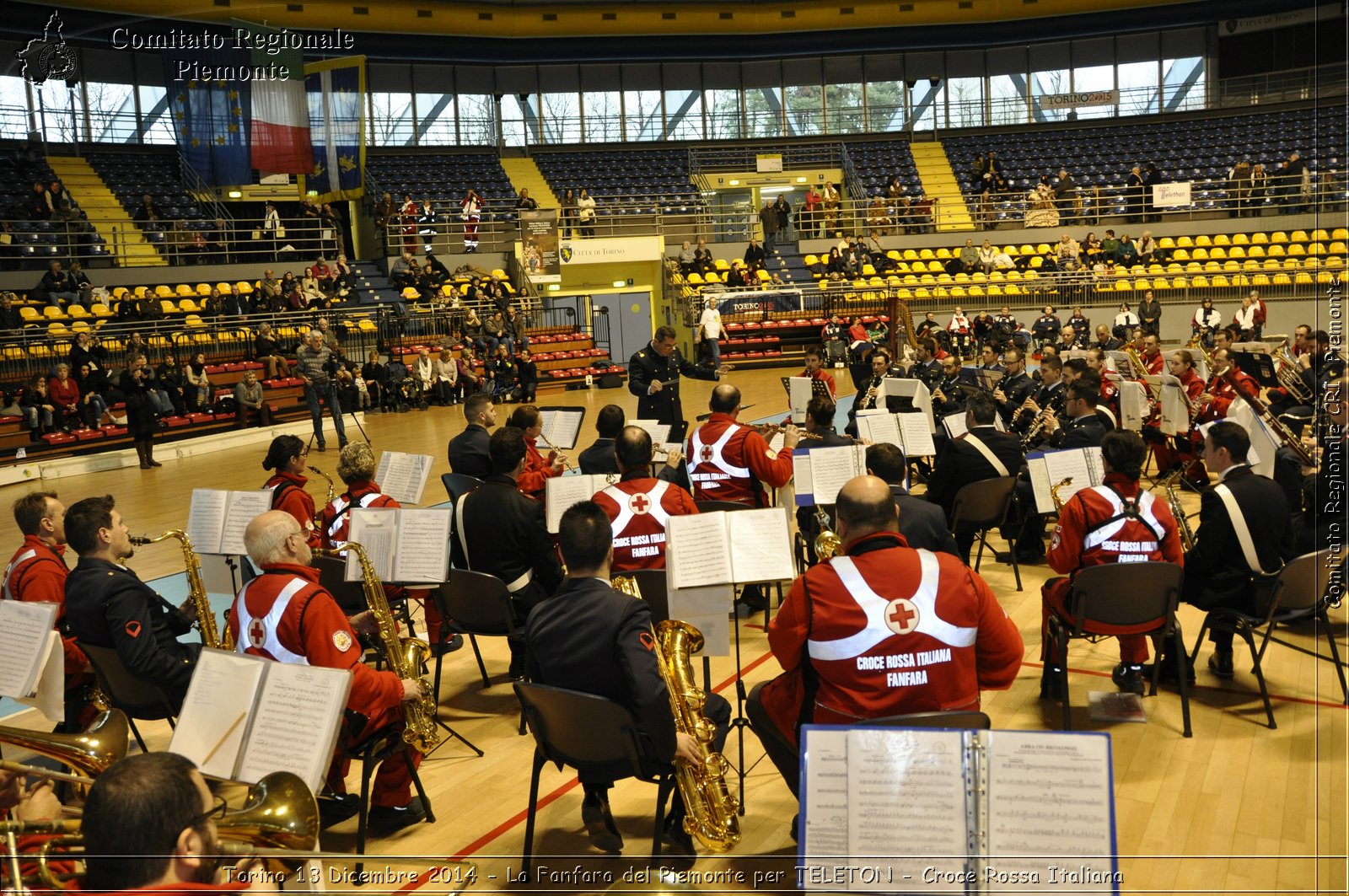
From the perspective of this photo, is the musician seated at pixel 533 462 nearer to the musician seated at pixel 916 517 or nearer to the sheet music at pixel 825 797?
the musician seated at pixel 916 517

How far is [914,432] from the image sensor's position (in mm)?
8078

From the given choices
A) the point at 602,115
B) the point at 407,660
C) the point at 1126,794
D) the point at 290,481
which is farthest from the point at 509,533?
the point at 602,115

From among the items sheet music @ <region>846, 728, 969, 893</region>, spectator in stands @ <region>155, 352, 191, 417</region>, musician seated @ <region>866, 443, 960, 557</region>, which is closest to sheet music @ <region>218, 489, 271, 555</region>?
musician seated @ <region>866, 443, 960, 557</region>

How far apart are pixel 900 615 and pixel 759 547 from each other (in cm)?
110

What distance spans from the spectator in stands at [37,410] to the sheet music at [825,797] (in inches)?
606

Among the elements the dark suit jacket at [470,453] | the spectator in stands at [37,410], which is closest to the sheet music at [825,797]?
the dark suit jacket at [470,453]

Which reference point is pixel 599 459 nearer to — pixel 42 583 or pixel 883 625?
pixel 42 583

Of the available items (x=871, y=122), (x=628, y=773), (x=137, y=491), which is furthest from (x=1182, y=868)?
(x=871, y=122)

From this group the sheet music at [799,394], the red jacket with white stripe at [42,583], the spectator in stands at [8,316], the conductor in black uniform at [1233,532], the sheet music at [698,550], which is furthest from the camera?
the spectator in stands at [8,316]

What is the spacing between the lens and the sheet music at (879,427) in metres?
8.04

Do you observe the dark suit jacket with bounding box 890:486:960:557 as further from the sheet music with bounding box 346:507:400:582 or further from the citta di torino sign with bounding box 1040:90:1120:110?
the citta di torino sign with bounding box 1040:90:1120:110

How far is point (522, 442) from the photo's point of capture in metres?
5.76

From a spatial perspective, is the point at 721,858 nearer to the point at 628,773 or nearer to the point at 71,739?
the point at 628,773

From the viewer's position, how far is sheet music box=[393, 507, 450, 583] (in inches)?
210
